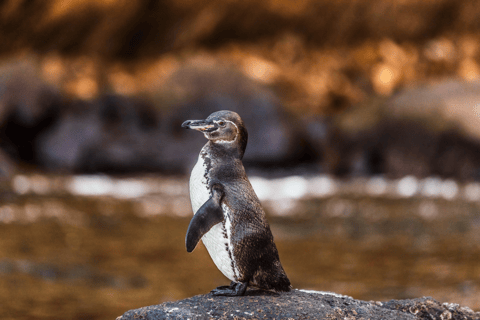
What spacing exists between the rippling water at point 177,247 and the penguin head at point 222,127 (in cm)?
179

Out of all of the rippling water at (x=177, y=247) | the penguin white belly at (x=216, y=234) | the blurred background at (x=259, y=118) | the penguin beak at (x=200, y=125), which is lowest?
the penguin white belly at (x=216, y=234)

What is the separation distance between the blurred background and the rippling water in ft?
0.20

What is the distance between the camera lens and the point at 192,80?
48.0ft

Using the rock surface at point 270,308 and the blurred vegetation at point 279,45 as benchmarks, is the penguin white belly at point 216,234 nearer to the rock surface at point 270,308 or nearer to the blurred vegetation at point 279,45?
the rock surface at point 270,308

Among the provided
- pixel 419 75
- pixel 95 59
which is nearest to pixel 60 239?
pixel 95 59

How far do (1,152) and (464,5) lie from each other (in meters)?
14.2

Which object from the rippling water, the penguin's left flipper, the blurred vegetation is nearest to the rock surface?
the penguin's left flipper

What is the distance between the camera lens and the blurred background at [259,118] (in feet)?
24.5

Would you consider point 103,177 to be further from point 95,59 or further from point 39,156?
point 95,59

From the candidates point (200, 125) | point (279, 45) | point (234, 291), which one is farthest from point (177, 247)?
point (279, 45)

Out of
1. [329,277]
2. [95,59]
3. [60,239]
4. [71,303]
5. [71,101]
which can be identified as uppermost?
[95,59]

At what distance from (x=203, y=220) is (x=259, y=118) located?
12785 millimetres

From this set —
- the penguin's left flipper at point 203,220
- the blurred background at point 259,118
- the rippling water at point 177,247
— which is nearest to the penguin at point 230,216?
the penguin's left flipper at point 203,220

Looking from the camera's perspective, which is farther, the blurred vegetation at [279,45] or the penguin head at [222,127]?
the blurred vegetation at [279,45]
